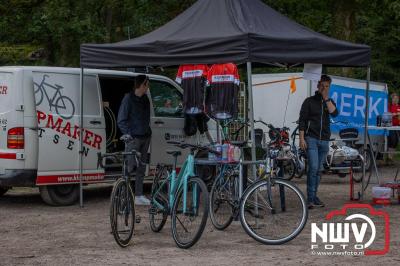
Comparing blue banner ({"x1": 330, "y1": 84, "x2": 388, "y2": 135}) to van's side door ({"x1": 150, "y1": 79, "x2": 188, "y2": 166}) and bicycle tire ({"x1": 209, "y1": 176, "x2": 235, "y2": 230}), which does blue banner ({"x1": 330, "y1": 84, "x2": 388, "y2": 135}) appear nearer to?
van's side door ({"x1": 150, "y1": 79, "x2": 188, "y2": 166})

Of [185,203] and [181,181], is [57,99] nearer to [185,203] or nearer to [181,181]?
[181,181]

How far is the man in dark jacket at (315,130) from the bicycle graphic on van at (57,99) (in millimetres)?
3427

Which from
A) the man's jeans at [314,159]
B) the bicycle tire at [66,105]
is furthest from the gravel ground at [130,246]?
the bicycle tire at [66,105]

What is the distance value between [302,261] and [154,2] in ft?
49.2

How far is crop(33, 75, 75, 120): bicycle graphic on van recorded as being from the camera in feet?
38.4

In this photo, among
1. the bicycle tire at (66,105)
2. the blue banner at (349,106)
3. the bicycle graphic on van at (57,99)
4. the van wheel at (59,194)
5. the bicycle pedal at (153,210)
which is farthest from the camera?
the blue banner at (349,106)

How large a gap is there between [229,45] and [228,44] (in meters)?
0.02

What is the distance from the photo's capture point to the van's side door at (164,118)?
43.0 feet

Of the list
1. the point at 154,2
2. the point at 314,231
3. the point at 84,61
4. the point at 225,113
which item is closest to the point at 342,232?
the point at 314,231

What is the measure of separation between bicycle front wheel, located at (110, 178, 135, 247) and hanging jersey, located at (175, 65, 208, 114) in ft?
11.1

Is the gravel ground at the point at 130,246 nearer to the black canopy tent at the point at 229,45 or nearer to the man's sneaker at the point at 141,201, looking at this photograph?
the man's sneaker at the point at 141,201

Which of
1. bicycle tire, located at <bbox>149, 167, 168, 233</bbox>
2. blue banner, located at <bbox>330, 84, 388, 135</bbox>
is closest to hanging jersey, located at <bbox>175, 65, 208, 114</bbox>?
bicycle tire, located at <bbox>149, 167, 168, 233</bbox>

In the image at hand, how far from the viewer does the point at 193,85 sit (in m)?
11.8

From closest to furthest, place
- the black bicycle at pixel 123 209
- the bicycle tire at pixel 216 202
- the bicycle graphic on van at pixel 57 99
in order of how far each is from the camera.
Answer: the black bicycle at pixel 123 209 < the bicycle tire at pixel 216 202 < the bicycle graphic on van at pixel 57 99
